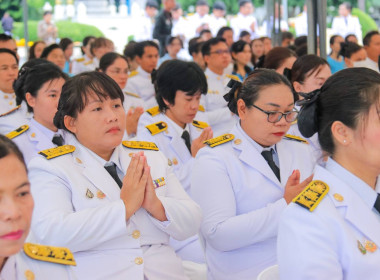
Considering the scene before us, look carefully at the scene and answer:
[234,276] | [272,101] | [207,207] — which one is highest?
[272,101]

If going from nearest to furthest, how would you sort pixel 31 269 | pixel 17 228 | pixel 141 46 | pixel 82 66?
pixel 17 228, pixel 31 269, pixel 141 46, pixel 82 66

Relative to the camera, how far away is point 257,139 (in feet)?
8.73

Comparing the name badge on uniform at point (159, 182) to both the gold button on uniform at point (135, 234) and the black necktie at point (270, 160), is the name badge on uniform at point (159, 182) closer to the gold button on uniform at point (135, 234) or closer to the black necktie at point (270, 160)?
the gold button on uniform at point (135, 234)

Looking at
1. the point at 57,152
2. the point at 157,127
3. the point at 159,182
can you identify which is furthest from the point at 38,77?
the point at 159,182

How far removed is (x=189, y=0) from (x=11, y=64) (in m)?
16.7

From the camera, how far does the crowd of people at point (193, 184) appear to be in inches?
66.2

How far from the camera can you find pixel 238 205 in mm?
2533

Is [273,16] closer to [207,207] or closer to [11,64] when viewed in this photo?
[11,64]

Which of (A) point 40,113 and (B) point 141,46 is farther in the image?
(B) point 141,46

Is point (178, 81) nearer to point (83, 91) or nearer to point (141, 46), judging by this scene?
point (83, 91)

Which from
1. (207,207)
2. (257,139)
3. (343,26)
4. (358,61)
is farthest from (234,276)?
(343,26)

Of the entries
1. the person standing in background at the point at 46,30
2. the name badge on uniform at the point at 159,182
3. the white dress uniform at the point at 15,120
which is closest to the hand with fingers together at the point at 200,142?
the name badge on uniform at the point at 159,182

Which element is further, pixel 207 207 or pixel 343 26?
pixel 343 26

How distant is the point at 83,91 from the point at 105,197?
0.43 meters
